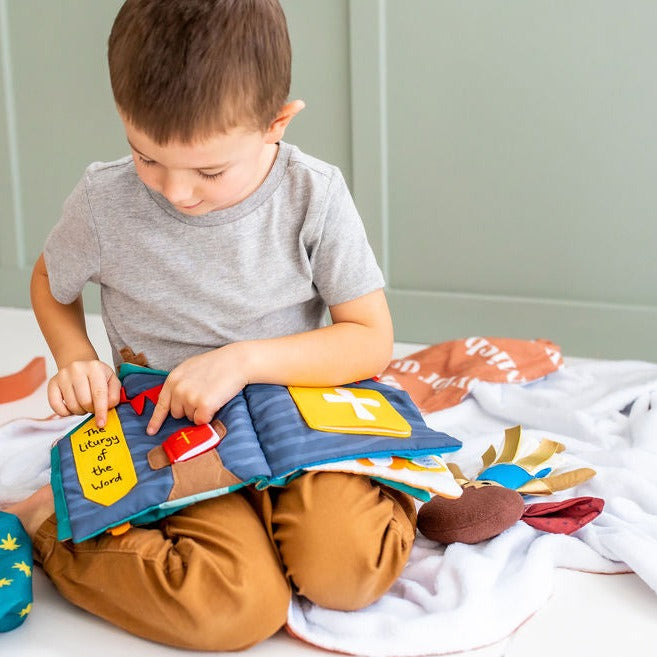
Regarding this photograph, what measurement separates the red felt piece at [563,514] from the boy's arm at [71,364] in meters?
0.47

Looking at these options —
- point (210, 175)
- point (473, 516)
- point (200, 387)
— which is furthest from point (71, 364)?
point (473, 516)

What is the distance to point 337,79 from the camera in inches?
74.9

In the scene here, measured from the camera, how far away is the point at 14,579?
0.91m

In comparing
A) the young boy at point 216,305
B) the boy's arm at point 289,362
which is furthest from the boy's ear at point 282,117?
the boy's arm at point 289,362

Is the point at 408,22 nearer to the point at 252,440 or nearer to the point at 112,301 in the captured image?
the point at 112,301

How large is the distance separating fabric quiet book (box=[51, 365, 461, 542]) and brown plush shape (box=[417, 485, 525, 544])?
0.25ft

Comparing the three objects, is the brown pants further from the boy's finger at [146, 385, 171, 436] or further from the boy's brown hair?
the boy's brown hair

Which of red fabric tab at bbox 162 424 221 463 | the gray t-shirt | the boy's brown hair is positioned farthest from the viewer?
the gray t-shirt

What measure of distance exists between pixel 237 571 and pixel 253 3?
1.67 feet

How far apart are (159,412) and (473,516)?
342 mm

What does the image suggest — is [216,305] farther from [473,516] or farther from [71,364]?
[473,516]

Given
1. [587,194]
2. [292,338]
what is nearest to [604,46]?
[587,194]

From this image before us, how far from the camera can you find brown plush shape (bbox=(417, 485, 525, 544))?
3.43 ft

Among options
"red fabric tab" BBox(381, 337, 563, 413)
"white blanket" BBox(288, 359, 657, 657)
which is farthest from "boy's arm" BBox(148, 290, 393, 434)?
"red fabric tab" BBox(381, 337, 563, 413)
